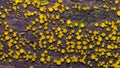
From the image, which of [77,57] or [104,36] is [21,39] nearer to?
[77,57]

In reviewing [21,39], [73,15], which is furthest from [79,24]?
[21,39]

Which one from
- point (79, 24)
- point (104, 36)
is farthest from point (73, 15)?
point (104, 36)

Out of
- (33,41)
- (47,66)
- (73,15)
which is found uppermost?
(73,15)

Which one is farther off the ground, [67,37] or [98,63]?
[67,37]

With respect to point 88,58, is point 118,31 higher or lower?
higher

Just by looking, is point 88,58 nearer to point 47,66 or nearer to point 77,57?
point 77,57

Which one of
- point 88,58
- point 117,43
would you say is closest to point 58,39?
point 88,58
